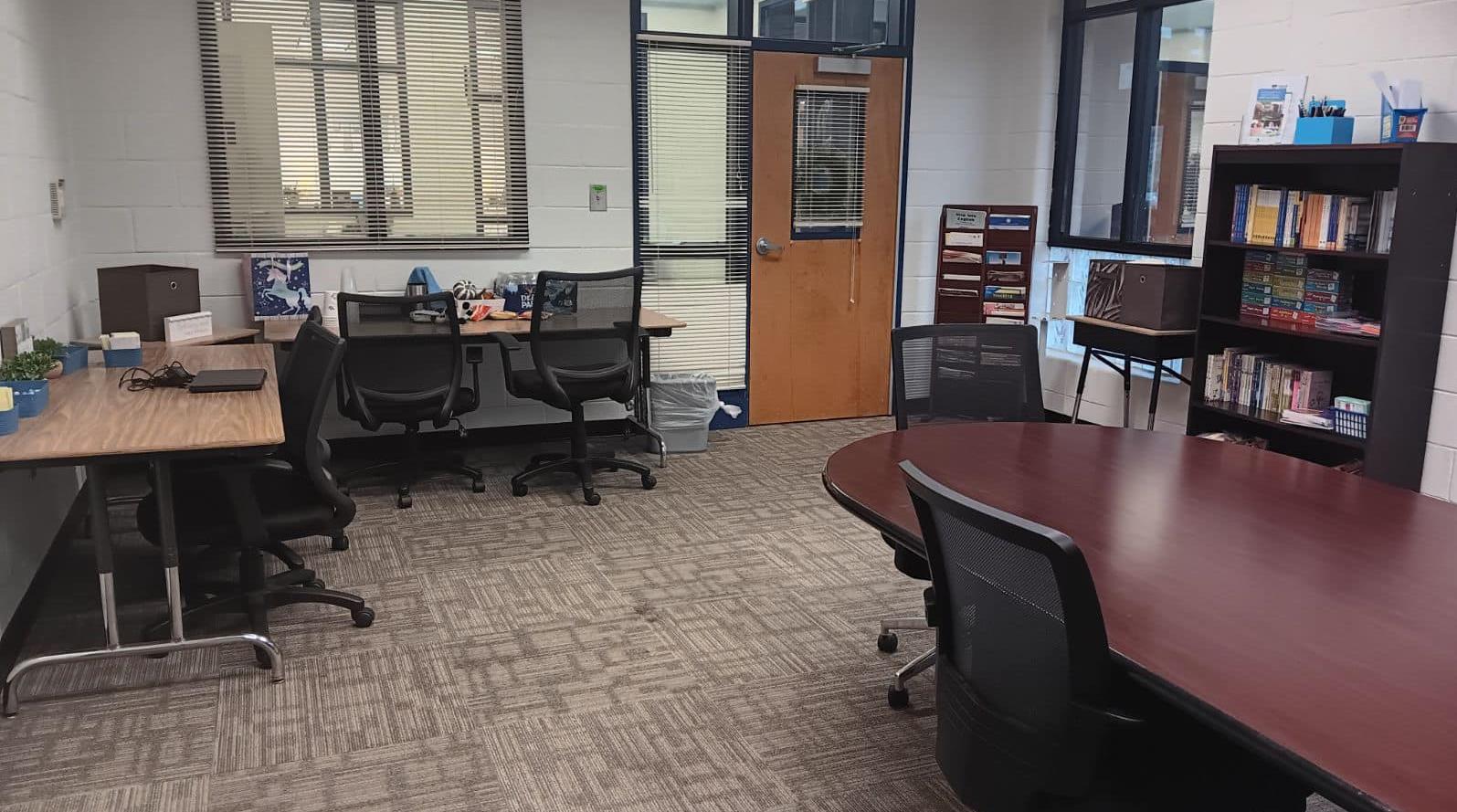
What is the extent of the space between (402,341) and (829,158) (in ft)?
9.28

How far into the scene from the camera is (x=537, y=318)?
4770 millimetres

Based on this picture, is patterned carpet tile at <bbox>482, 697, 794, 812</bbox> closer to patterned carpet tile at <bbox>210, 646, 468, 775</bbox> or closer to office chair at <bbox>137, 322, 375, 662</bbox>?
patterned carpet tile at <bbox>210, 646, 468, 775</bbox>

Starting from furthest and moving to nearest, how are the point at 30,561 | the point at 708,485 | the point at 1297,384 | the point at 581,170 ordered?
1. the point at 581,170
2. the point at 708,485
3. the point at 1297,384
4. the point at 30,561

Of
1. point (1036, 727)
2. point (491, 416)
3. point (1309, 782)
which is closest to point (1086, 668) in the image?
point (1036, 727)

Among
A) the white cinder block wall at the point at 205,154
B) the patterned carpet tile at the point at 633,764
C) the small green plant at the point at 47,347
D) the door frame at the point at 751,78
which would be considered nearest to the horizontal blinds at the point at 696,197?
the door frame at the point at 751,78

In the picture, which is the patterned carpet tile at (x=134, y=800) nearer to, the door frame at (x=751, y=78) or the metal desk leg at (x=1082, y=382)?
the door frame at (x=751, y=78)

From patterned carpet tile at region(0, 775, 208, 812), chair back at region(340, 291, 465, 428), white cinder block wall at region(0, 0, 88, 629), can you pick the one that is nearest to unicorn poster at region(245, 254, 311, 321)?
chair back at region(340, 291, 465, 428)

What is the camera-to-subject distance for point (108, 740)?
2787 mm

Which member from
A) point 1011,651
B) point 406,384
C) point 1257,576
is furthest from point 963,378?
point 406,384

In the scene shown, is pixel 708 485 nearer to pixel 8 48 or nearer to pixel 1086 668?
pixel 8 48

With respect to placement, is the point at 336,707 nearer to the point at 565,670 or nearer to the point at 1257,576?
the point at 565,670

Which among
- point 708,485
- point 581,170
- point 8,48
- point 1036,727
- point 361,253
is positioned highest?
point 8,48

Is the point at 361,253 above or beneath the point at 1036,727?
above

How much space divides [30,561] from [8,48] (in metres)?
1.78
